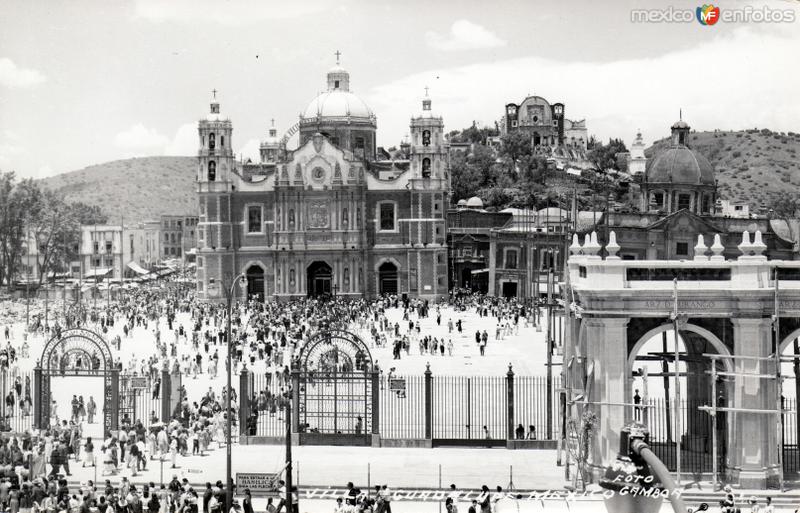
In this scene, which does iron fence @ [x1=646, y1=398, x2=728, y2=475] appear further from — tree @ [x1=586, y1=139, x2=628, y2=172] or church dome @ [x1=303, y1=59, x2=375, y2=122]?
tree @ [x1=586, y1=139, x2=628, y2=172]

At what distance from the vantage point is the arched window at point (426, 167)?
78.1 m

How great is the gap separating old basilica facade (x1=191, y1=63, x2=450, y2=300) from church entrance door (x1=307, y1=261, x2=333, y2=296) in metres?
0.07

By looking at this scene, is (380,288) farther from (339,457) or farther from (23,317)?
(339,457)

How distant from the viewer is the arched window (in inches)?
3073

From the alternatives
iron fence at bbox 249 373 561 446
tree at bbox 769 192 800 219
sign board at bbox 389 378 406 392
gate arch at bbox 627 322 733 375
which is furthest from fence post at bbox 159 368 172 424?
tree at bbox 769 192 800 219

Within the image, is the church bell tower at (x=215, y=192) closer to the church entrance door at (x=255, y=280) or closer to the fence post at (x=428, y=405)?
the church entrance door at (x=255, y=280)

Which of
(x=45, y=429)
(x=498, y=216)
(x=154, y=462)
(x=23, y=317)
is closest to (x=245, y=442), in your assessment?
(x=154, y=462)

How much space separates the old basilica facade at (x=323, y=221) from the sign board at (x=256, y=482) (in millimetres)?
55794

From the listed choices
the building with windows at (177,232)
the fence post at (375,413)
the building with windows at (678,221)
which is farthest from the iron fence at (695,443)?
the building with windows at (177,232)

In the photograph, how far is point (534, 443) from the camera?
27.5 m

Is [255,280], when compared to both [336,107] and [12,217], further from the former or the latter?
[12,217]

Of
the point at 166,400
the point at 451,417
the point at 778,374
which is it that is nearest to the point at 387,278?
the point at 451,417

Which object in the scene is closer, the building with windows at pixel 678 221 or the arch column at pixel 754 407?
the arch column at pixel 754 407

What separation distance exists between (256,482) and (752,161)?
121489 mm
